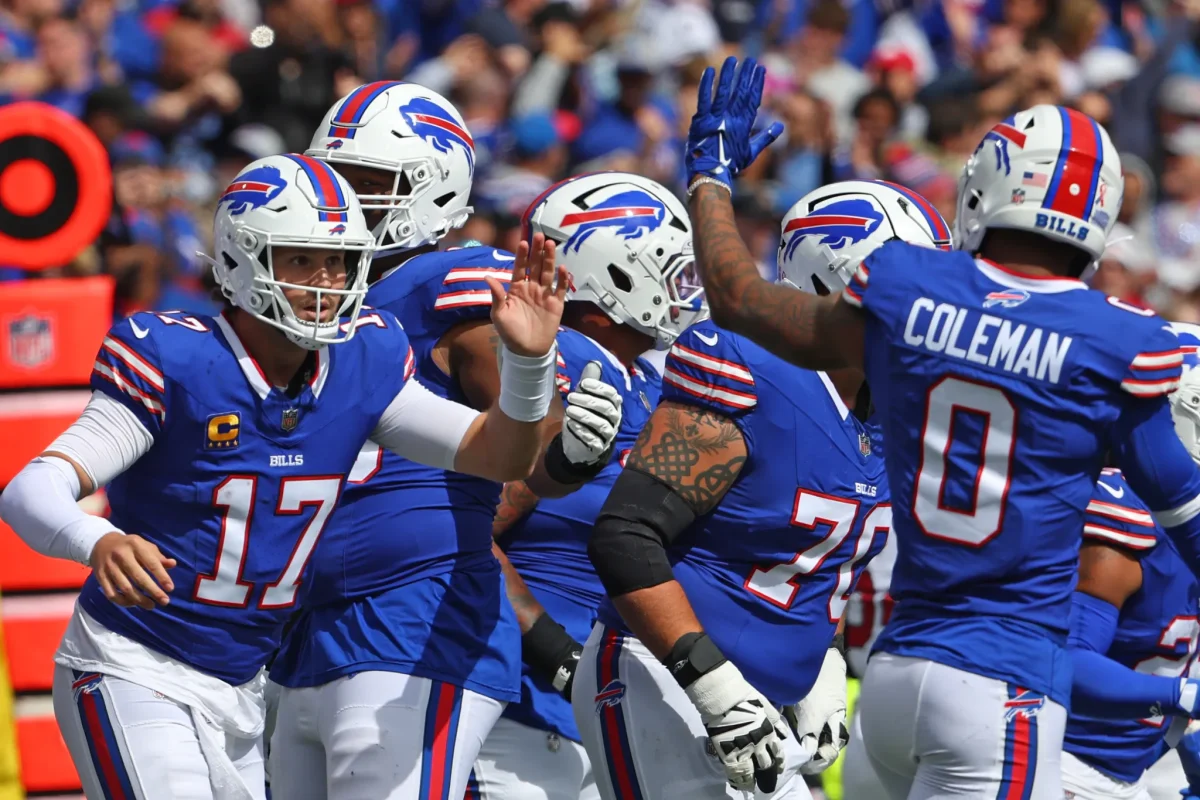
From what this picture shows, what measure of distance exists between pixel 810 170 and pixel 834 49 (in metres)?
1.25

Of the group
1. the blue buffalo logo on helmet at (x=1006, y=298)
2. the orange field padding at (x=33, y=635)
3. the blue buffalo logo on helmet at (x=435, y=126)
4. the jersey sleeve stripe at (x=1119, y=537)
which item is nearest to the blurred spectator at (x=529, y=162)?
the orange field padding at (x=33, y=635)

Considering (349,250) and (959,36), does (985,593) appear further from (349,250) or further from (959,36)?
(959,36)

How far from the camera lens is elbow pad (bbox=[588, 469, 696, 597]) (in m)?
3.77

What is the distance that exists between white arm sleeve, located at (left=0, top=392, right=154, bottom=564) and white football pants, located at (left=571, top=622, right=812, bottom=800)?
113 cm

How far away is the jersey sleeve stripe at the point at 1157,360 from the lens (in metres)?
3.37

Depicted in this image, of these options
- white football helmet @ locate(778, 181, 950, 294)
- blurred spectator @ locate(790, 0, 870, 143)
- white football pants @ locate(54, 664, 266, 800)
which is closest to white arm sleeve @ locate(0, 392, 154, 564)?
white football pants @ locate(54, 664, 266, 800)

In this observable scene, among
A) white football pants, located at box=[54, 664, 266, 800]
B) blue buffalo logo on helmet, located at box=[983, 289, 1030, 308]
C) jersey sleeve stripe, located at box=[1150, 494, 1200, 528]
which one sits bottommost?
white football pants, located at box=[54, 664, 266, 800]

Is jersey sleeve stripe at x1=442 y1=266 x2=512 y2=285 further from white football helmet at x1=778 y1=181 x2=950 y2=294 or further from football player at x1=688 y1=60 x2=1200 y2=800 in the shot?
football player at x1=688 y1=60 x2=1200 y2=800

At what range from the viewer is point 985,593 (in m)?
3.49

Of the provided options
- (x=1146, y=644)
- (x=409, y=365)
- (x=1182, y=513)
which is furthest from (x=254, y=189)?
(x=1146, y=644)

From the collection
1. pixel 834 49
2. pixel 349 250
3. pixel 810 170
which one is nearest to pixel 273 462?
pixel 349 250

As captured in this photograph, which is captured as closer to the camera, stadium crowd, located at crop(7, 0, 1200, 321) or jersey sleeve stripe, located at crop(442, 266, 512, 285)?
jersey sleeve stripe, located at crop(442, 266, 512, 285)

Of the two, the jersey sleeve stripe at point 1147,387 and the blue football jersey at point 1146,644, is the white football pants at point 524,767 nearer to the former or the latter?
the blue football jersey at point 1146,644

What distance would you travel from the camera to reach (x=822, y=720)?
4391 mm
